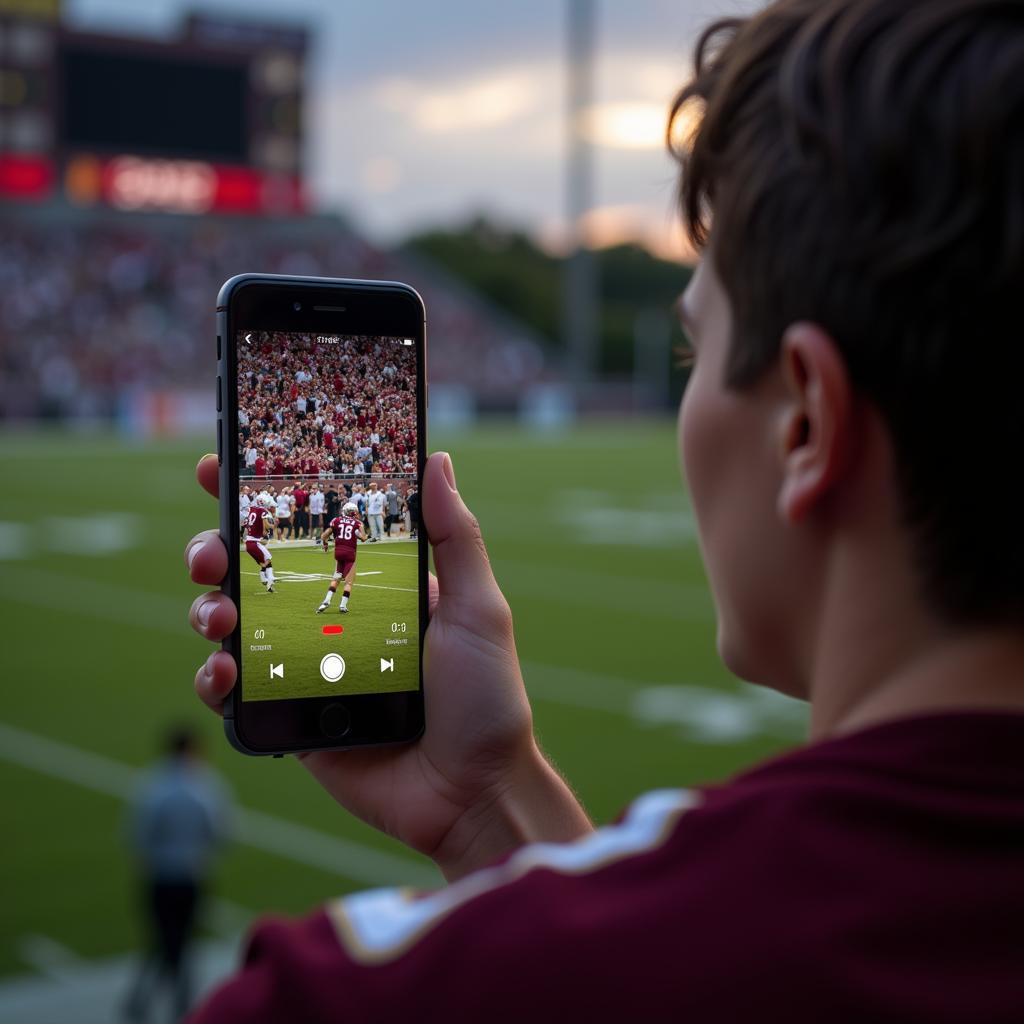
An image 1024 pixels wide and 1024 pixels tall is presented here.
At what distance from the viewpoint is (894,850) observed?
0.74 meters

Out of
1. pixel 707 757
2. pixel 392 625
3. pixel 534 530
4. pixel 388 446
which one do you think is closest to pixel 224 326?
pixel 388 446

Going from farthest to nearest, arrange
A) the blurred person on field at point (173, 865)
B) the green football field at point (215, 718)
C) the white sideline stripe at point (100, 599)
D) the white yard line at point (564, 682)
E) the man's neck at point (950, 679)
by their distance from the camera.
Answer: the white sideline stripe at point (100, 599), the white yard line at point (564, 682), the green football field at point (215, 718), the blurred person on field at point (173, 865), the man's neck at point (950, 679)

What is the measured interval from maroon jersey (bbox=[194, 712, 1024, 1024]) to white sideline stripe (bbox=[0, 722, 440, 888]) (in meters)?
8.14

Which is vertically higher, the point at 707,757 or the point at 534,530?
the point at 707,757

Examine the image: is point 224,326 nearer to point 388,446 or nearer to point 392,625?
point 388,446

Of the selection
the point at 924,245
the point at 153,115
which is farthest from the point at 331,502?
the point at 153,115

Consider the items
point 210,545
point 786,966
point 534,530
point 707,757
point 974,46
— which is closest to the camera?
point 786,966

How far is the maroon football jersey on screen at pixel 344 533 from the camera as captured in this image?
60.7 inches

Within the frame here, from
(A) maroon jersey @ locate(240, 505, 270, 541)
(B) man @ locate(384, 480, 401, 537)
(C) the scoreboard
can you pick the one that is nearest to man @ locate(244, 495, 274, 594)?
(A) maroon jersey @ locate(240, 505, 270, 541)

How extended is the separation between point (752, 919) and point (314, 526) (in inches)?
35.1

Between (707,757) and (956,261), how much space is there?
1017 cm

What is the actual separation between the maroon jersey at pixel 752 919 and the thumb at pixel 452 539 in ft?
2.36

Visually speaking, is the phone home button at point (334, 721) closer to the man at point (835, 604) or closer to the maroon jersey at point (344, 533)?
the maroon jersey at point (344, 533)

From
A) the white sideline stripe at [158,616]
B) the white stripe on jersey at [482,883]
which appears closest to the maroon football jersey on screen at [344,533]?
the white stripe on jersey at [482,883]
